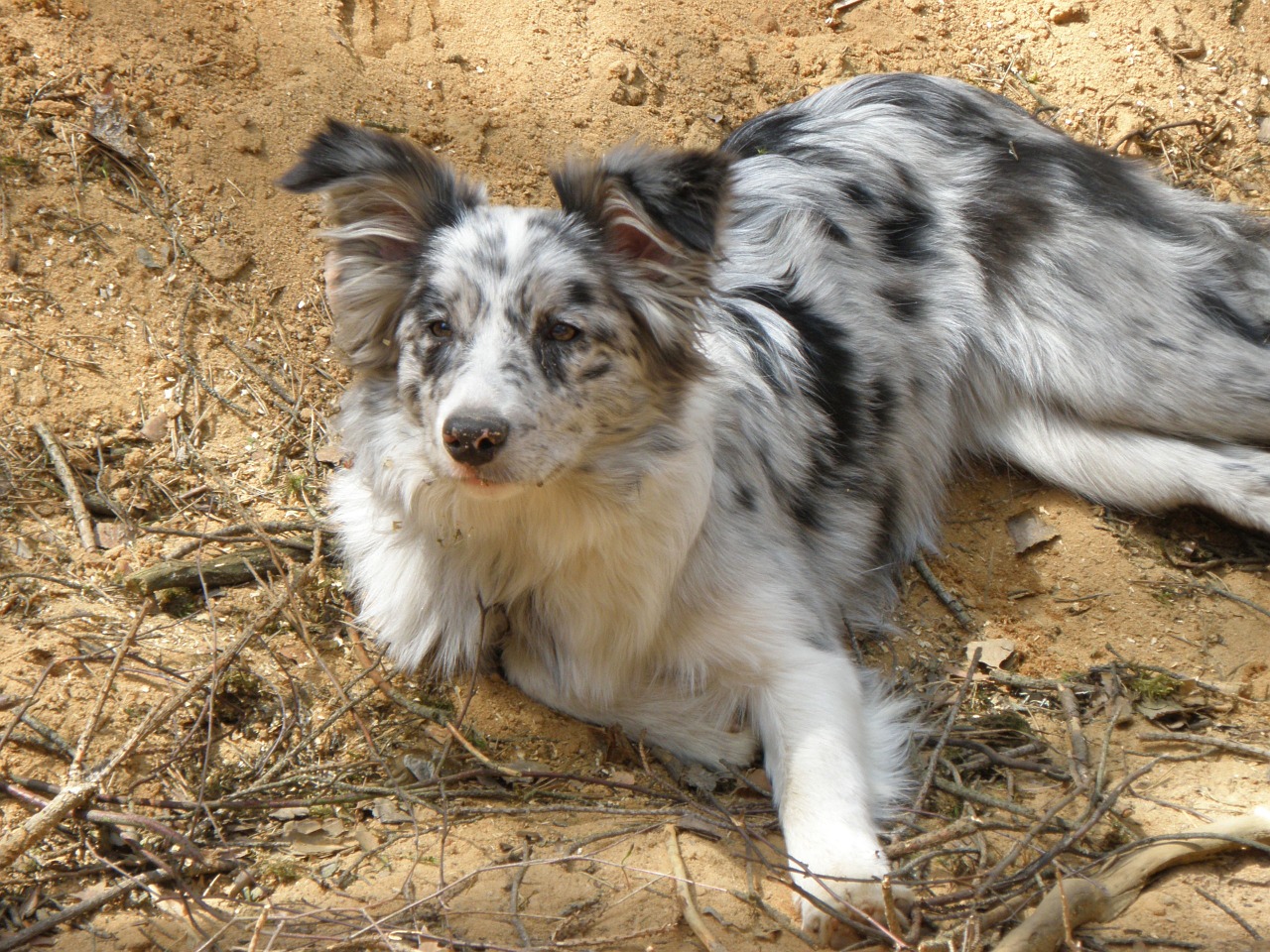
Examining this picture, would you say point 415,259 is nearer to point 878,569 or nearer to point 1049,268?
point 878,569

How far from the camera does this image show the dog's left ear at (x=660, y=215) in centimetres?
348

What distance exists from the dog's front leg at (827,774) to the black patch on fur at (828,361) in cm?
90

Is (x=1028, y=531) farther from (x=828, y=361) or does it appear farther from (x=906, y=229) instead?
(x=906, y=229)

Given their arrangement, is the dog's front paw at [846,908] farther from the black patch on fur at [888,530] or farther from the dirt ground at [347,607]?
the black patch on fur at [888,530]

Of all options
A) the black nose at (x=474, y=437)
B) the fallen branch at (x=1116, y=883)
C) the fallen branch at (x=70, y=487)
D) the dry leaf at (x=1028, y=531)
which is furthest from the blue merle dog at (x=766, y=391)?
the fallen branch at (x=70, y=487)

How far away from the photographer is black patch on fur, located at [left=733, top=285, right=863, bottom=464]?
464 centimetres

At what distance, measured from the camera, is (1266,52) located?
259 inches

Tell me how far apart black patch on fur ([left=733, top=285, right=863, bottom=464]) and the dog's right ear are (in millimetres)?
1247

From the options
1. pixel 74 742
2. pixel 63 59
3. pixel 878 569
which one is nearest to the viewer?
pixel 74 742

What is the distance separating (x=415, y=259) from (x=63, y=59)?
2.29m

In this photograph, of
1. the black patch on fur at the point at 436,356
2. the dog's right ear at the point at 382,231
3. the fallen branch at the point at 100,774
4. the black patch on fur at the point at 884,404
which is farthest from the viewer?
Result: the black patch on fur at the point at 884,404

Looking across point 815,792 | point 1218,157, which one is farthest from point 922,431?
point 1218,157

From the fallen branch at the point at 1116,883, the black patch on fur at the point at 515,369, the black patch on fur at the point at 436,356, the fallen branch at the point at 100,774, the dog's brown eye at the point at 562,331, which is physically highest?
the dog's brown eye at the point at 562,331

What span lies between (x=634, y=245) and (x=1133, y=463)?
2304 millimetres
